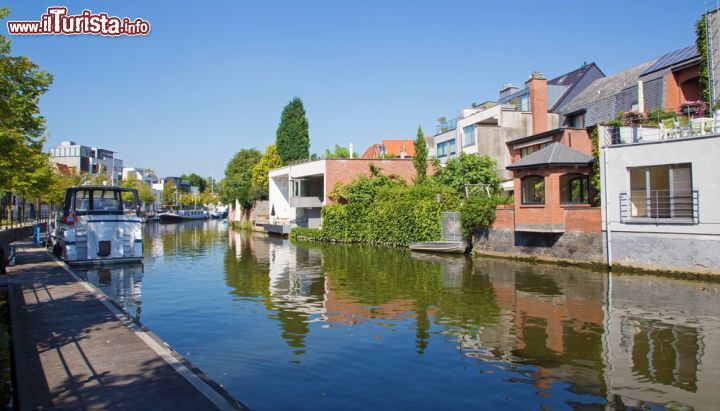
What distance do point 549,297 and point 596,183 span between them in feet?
35.3

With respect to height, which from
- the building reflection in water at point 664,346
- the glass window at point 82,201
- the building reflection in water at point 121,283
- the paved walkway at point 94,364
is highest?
the glass window at point 82,201

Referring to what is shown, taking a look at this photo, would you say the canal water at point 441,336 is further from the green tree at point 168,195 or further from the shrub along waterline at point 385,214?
the green tree at point 168,195

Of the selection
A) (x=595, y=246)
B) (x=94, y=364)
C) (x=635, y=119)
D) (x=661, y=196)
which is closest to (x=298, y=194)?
(x=595, y=246)

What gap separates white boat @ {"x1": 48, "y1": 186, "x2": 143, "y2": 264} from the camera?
2500cm

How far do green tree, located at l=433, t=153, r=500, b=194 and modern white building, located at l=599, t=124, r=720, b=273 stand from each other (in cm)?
1435

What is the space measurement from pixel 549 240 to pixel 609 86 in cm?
1732

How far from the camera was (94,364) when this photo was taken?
8.63 metres

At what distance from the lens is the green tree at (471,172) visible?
1569 inches

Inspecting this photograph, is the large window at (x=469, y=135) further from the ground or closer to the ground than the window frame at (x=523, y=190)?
further from the ground

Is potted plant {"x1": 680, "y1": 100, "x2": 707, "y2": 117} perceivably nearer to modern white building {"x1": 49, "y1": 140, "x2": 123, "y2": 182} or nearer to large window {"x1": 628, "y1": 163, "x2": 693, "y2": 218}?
large window {"x1": 628, "y1": 163, "x2": 693, "y2": 218}

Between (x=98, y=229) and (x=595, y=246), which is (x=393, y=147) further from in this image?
(x=98, y=229)

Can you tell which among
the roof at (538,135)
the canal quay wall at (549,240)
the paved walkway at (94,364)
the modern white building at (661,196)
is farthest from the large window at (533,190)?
the paved walkway at (94,364)

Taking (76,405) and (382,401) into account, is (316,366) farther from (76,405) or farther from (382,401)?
(76,405)

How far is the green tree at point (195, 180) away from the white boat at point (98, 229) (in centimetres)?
16369
